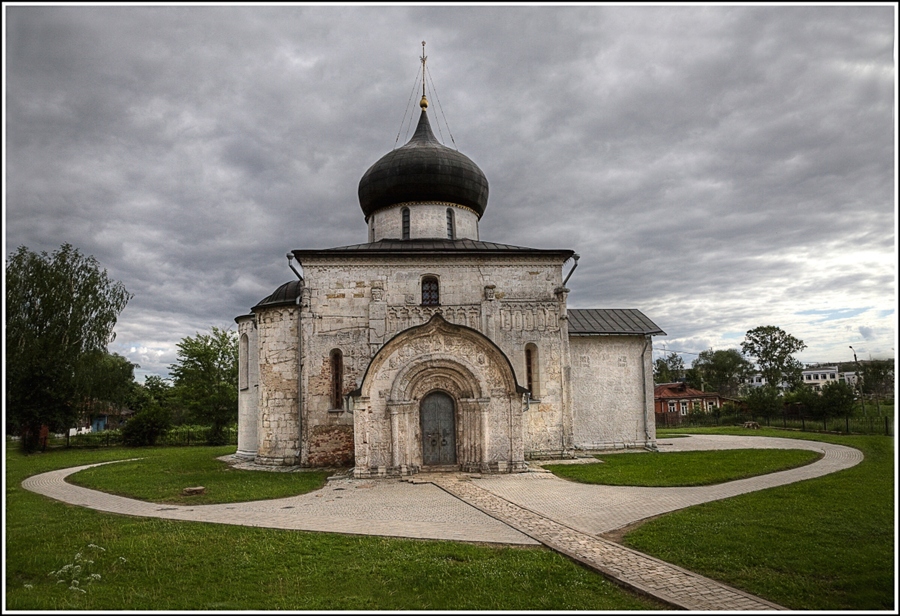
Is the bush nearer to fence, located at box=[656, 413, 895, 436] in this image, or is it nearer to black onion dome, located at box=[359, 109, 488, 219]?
black onion dome, located at box=[359, 109, 488, 219]

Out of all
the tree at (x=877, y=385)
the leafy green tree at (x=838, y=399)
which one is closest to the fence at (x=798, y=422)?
the leafy green tree at (x=838, y=399)

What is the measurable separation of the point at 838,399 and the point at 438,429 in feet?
88.5

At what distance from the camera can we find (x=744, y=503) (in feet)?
39.8

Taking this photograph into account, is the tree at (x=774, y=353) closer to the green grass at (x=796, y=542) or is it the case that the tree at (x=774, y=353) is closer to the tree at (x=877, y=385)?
the tree at (x=877, y=385)

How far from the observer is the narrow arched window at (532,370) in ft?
68.3

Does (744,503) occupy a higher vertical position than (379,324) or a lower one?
lower

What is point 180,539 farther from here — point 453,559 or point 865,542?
point 865,542

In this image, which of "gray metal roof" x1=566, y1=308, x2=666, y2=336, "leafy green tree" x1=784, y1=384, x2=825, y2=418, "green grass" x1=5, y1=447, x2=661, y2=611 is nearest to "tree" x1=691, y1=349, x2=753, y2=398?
"leafy green tree" x1=784, y1=384, x2=825, y2=418

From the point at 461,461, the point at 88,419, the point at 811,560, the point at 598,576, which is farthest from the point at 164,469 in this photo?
the point at 88,419

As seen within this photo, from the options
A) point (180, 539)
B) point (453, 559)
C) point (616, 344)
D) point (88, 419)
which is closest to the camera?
point (453, 559)

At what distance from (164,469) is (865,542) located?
21.0 m

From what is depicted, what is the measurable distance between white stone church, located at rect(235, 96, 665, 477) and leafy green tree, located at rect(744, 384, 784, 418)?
1896 cm

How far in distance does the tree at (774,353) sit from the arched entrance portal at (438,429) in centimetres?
5290

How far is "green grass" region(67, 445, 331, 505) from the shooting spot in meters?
14.7
